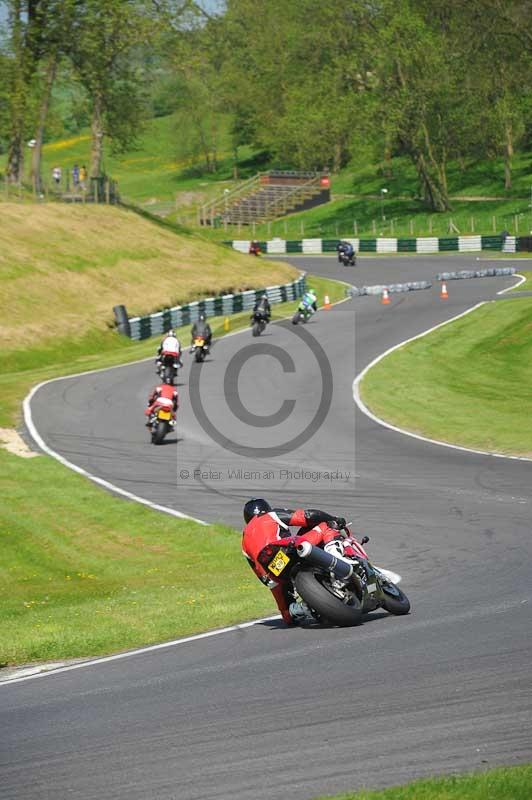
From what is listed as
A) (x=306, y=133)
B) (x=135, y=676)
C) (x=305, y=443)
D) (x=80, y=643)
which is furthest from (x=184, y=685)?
(x=306, y=133)

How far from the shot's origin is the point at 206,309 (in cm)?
5125

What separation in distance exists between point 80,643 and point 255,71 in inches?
4827

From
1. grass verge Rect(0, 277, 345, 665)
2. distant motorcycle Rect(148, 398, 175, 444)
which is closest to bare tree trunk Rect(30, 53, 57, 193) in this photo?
distant motorcycle Rect(148, 398, 175, 444)

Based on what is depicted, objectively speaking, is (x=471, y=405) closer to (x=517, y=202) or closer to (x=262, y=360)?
(x=262, y=360)

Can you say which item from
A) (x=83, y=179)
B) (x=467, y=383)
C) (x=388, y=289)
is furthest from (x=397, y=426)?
(x=83, y=179)

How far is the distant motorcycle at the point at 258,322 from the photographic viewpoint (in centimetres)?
4278

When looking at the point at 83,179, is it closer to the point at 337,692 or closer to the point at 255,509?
the point at 255,509

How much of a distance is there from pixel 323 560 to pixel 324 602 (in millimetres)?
435

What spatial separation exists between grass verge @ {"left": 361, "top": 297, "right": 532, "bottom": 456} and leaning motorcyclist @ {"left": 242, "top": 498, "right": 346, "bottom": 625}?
12544mm

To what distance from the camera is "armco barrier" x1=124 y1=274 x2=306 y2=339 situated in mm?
48375

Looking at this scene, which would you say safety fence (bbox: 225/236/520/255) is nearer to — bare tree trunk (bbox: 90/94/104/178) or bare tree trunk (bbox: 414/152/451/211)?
bare tree trunk (bbox: 414/152/451/211)

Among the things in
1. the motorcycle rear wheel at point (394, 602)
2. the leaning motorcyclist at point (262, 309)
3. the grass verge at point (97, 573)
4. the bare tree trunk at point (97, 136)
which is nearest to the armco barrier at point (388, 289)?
the leaning motorcyclist at point (262, 309)

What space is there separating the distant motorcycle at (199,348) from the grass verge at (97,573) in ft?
41.1

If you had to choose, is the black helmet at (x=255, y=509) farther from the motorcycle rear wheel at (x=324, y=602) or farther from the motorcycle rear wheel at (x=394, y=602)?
the motorcycle rear wheel at (x=394, y=602)
